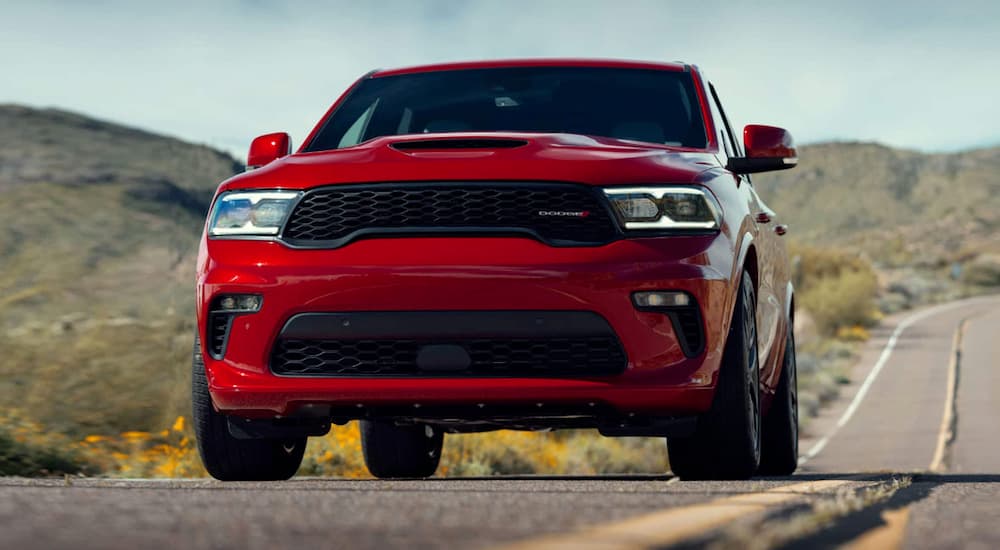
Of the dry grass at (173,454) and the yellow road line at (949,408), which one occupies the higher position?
the dry grass at (173,454)

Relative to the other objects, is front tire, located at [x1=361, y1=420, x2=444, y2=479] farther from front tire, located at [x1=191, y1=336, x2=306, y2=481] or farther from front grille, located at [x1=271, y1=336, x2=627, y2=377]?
front grille, located at [x1=271, y1=336, x2=627, y2=377]

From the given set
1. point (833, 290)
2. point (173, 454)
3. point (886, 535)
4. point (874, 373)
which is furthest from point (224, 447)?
point (833, 290)

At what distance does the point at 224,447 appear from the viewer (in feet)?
21.4

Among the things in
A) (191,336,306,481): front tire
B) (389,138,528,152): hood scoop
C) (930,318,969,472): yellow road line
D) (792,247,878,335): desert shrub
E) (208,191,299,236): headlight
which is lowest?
(792,247,878,335): desert shrub

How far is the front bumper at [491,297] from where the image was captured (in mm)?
5609

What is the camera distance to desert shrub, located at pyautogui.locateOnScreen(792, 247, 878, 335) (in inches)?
4803

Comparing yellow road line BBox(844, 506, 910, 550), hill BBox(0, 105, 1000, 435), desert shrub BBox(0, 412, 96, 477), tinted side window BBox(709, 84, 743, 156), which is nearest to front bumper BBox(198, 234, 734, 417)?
yellow road line BBox(844, 506, 910, 550)

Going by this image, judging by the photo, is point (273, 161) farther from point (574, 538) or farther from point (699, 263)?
point (574, 538)

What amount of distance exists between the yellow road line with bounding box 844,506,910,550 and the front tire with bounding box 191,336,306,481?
3.14 meters

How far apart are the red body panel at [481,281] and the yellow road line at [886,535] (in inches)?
62.3

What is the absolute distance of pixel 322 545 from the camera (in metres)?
3.16

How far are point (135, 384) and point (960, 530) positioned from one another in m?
8.43

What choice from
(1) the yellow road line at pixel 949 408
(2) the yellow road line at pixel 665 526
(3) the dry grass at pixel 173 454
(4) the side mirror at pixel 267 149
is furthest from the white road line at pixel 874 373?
(2) the yellow road line at pixel 665 526

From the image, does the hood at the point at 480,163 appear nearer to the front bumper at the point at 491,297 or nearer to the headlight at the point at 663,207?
the headlight at the point at 663,207
